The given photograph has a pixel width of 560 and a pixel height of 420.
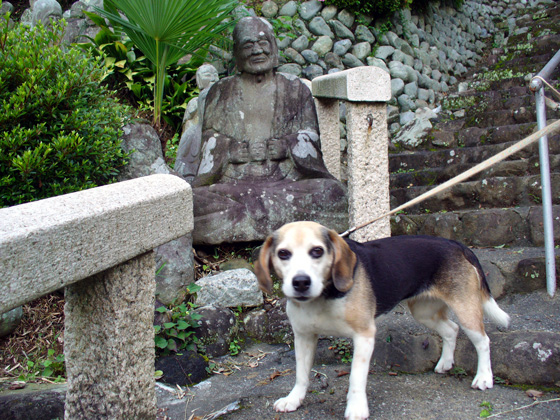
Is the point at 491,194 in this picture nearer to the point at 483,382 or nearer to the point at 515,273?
the point at 515,273

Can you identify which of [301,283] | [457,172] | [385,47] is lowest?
[301,283]

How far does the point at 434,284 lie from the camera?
9.02ft

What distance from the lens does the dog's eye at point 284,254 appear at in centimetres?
226

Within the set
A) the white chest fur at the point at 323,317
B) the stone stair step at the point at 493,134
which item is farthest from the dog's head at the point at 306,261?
the stone stair step at the point at 493,134

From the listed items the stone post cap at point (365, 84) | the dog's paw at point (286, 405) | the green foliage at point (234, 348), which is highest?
the stone post cap at point (365, 84)

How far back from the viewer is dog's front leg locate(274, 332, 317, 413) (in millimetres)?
2488

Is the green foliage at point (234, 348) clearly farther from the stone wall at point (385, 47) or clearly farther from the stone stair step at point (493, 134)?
the stone wall at point (385, 47)

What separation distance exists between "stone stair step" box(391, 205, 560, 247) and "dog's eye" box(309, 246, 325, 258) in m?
2.80

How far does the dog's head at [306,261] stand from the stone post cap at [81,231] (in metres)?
0.47

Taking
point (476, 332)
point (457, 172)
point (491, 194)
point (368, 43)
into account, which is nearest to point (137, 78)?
point (368, 43)

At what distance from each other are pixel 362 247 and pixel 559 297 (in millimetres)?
1867

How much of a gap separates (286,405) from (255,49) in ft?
12.0

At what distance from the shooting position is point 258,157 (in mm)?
5000

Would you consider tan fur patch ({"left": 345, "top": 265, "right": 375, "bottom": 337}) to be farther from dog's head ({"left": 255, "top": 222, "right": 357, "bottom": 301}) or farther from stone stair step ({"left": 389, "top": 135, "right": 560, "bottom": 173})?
stone stair step ({"left": 389, "top": 135, "right": 560, "bottom": 173})
